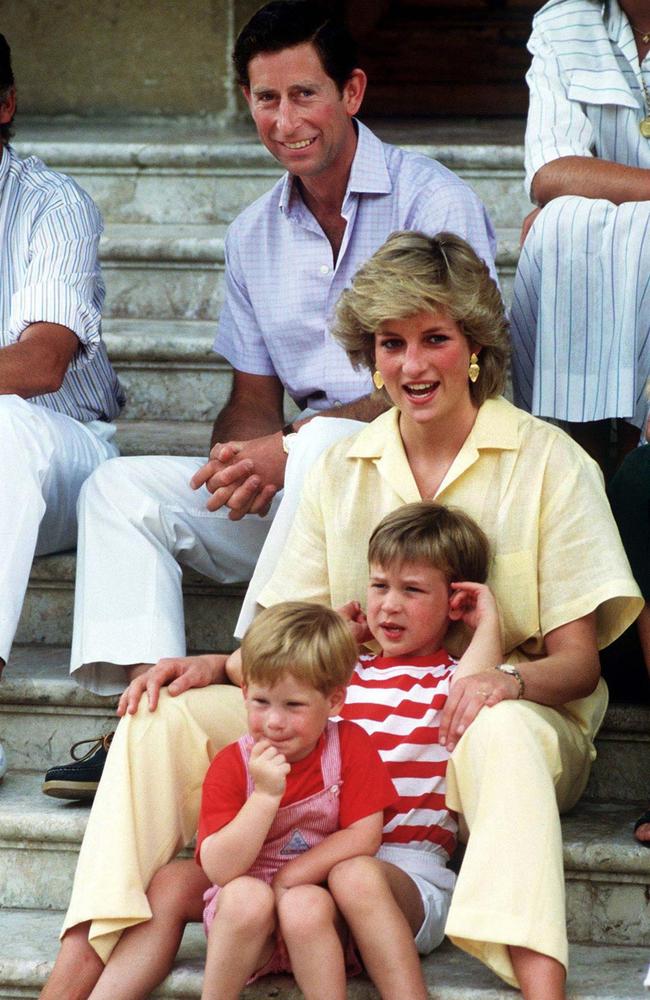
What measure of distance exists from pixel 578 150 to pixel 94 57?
2.40 m

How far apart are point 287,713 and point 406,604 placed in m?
0.31

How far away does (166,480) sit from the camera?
2.95 metres

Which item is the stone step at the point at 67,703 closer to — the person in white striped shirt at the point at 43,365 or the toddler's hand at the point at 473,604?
the person in white striped shirt at the point at 43,365

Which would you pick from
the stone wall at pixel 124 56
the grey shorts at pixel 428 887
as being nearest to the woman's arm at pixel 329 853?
the grey shorts at pixel 428 887

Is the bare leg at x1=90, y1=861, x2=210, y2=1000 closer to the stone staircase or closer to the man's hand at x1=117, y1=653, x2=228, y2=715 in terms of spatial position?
the stone staircase

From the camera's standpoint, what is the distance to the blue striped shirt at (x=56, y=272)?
313 centimetres

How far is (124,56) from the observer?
16.3 feet

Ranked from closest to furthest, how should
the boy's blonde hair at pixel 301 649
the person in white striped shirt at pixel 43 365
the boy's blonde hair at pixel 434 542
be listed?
the boy's blonde hair at pixel 301 649 → the boy's blonde hair at pixel 434 542 → the person in white striped shirt at pixel 43 365

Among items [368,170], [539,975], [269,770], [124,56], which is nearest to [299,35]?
[368,170]

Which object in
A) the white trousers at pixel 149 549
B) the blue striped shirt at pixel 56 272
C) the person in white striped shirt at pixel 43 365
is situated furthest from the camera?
the blue striped shirt at pixel 56 272

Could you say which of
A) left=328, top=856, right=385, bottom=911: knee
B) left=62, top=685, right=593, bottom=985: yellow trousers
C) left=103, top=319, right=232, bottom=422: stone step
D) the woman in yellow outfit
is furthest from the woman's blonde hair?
left=103, top=319, right=232, bottom=422: stone step

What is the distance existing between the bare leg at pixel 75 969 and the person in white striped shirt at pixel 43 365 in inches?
23.6

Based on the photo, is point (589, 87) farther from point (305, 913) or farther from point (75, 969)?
point (75, 969)

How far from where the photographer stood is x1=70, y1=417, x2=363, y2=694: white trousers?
2.72m
